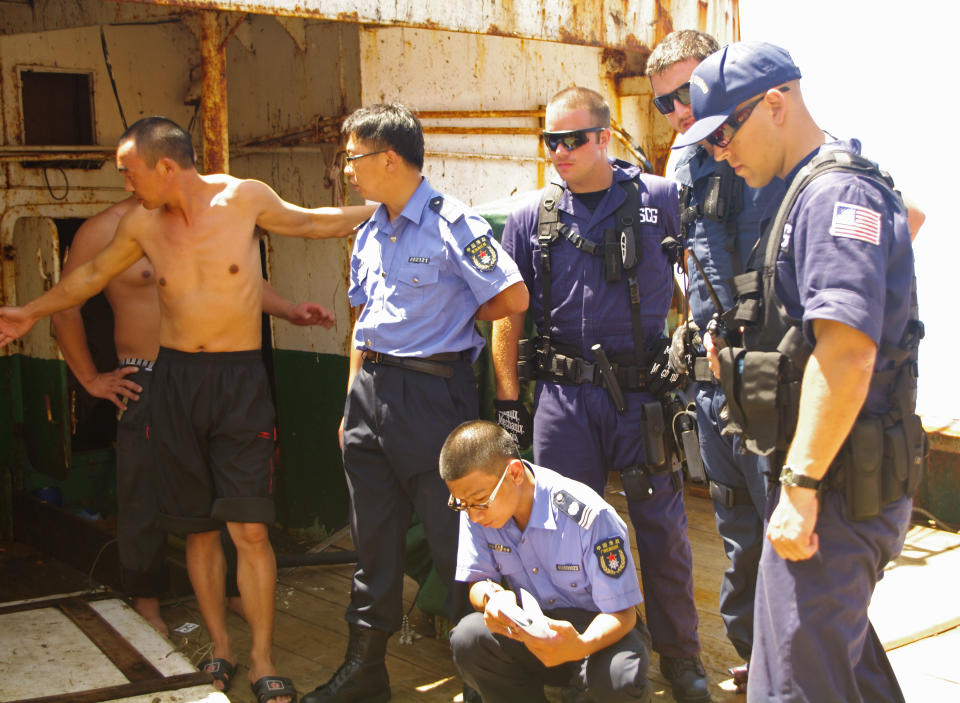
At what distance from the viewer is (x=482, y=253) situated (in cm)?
360

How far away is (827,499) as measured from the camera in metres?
2.40

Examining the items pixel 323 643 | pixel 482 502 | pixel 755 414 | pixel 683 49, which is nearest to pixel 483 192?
pixel 683 49

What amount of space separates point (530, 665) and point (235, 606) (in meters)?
2.15

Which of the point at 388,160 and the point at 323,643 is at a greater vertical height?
the point at 388,160

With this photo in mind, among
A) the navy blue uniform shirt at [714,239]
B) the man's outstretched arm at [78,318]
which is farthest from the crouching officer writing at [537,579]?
the man's outstretched arm at [78,318]

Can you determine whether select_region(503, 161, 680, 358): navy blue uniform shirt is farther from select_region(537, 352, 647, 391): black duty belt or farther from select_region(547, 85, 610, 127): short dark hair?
select_region(547, 85, 610, 127): short dark hair

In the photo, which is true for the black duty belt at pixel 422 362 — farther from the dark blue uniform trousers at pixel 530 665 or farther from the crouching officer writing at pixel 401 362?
the dark blue uniform trousers at pixel 530 665

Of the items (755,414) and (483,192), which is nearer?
(755,414)

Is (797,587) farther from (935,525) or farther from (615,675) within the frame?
(935,525)

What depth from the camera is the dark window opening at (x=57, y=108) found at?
689 centimetres

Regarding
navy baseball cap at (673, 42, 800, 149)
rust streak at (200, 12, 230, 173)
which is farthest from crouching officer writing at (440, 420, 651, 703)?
rust streak at (200, 12, 230, 173)

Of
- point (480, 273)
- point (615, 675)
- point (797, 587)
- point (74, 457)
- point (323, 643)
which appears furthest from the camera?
point (74, 457)

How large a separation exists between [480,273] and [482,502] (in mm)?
889

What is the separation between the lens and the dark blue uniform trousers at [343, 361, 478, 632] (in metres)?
3.61
